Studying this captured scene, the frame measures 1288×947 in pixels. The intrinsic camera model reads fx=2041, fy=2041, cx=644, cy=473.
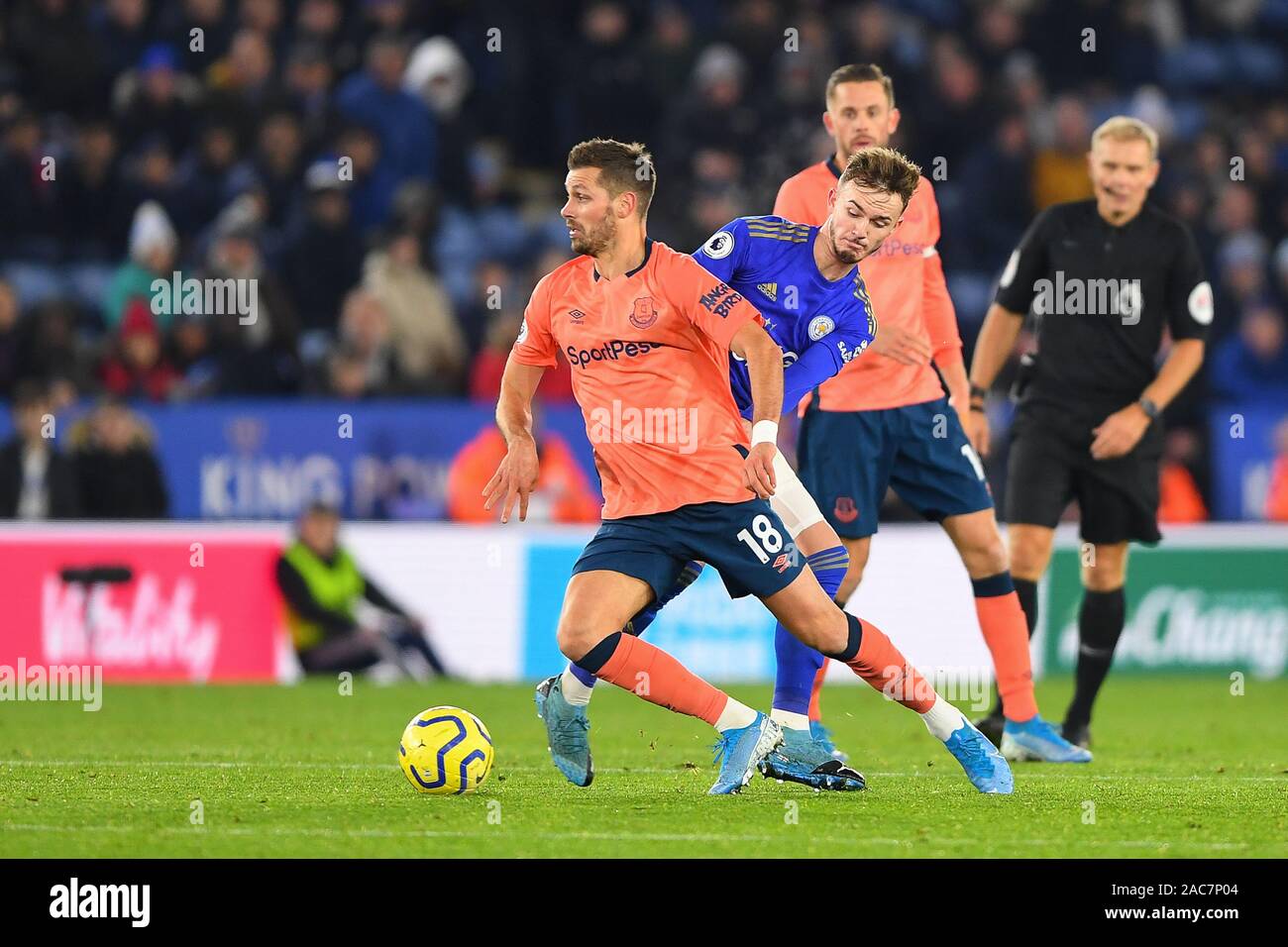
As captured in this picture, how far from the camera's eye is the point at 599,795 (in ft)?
22.9

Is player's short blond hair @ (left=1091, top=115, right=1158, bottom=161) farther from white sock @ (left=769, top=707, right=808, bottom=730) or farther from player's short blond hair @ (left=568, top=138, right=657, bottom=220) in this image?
white sock @ (left=769, top=707, right=808, bottom=730)

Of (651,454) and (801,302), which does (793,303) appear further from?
(651,454)

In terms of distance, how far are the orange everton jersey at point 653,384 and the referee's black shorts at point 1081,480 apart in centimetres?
241

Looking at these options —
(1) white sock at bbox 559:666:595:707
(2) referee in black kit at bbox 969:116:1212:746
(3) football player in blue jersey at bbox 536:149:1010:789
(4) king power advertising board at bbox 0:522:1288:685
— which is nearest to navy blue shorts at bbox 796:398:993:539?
(2) referee in black kit at bbox 969:116:1212:746

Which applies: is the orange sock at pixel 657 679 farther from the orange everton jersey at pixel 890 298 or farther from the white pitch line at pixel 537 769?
the orange everton jersey at pixel 890 298

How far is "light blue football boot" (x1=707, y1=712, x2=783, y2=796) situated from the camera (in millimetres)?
6906

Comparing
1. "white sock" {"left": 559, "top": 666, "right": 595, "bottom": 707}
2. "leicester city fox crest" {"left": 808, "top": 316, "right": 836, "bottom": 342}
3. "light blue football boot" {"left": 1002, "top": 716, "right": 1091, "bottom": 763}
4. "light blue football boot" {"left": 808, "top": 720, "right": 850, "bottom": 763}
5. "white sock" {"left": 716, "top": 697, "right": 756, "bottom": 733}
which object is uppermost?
"leicester city fox crest" {"left": 808, "top": 316, "right": 836, "bottom": 342}

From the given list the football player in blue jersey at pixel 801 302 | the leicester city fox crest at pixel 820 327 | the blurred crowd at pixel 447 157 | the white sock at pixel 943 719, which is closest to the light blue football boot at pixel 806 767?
the football player in blue jersey at pixel 801 302

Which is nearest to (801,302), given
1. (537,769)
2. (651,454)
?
(651,454)

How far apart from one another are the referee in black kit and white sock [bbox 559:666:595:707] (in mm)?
2457

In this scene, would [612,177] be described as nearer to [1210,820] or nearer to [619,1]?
[1210,820]

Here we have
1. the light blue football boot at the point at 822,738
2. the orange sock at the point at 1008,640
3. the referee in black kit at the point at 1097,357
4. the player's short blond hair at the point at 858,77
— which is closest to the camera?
the light blue football boot at the point at 822,738

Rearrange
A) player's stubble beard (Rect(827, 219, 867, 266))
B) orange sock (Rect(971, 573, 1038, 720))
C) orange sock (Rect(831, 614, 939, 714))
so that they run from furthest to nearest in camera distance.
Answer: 1. orange sock (Rect(971, 573, 1038, 720))
2. player's stubble beard (Rect(827, 219, 867, 266))
3. orange sock (Rect(831, 614, 939, 714))

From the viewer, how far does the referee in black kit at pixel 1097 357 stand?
877 centimetres
